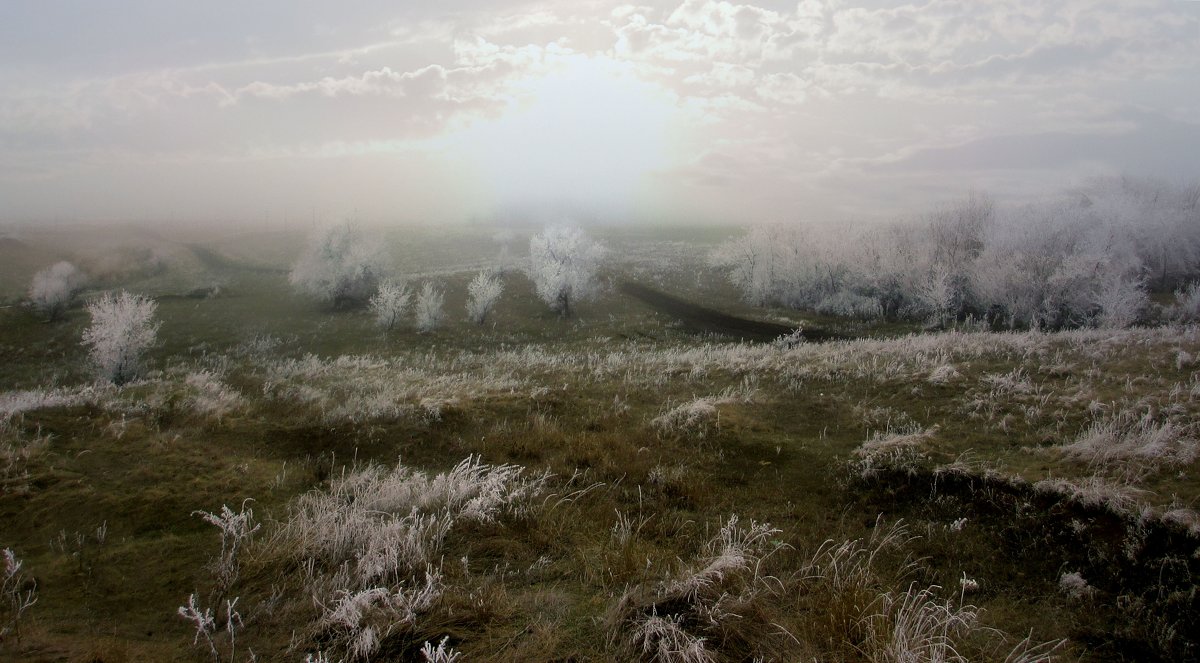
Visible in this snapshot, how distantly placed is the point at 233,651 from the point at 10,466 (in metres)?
5.77

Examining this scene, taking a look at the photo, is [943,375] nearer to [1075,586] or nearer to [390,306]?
[1075,586]

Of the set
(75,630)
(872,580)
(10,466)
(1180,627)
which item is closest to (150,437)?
(10,466)

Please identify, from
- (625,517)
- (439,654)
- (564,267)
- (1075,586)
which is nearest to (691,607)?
(439,654)

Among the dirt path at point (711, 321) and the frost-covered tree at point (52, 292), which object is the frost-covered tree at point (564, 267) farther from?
the frost-covered tree at point (52, 292)

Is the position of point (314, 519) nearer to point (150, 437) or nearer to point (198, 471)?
point (198, 471)

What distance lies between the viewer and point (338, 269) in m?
47.8

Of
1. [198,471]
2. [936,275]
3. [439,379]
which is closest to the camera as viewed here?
[198,471]

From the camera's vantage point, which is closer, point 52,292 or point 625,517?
point 625,517

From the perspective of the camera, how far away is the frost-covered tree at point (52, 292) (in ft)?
136

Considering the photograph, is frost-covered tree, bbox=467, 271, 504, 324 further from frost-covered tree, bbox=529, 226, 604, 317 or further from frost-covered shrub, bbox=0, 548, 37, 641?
frost-covered shrub, bbox=0, 548, 37, 641

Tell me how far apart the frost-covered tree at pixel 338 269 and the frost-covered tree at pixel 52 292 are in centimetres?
1635

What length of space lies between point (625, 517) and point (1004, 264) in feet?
147

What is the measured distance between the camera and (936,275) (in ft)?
141

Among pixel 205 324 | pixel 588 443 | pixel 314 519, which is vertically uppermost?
pixel 314 519
